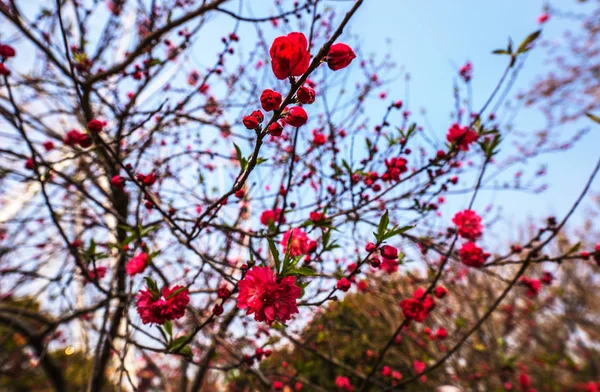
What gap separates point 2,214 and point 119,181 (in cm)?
544

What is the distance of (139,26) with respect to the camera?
13.3 feet

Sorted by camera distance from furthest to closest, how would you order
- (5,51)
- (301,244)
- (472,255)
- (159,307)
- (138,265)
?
1. (472,255)
2. (138,265)
3. (301,244)
4. (5,51)
5. (159,307)

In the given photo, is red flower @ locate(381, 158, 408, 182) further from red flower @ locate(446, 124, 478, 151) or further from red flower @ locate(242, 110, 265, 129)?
red flower @ locate(242, 110, 265, 129)

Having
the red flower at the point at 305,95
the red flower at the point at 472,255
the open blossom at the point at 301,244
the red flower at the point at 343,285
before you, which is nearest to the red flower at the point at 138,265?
the open blossom at the point at 301,244

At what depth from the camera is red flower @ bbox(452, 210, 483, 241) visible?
2164mm

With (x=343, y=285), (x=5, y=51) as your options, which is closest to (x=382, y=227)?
(x=343, y=285)

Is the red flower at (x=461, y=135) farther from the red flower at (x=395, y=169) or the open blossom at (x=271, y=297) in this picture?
the open blossom at (x=271, y=297)

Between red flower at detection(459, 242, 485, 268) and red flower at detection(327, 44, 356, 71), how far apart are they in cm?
166

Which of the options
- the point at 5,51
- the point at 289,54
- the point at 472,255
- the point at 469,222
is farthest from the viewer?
the point at 469,222

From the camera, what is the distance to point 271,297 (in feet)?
3.82

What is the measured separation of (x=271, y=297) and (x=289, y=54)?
0.82 meters

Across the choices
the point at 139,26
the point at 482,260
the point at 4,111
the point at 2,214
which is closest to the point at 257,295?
the point at 482,260

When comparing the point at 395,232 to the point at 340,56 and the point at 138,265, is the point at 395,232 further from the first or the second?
the point at 138,265

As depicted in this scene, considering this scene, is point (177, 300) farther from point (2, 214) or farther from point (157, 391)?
point (157, 391)
